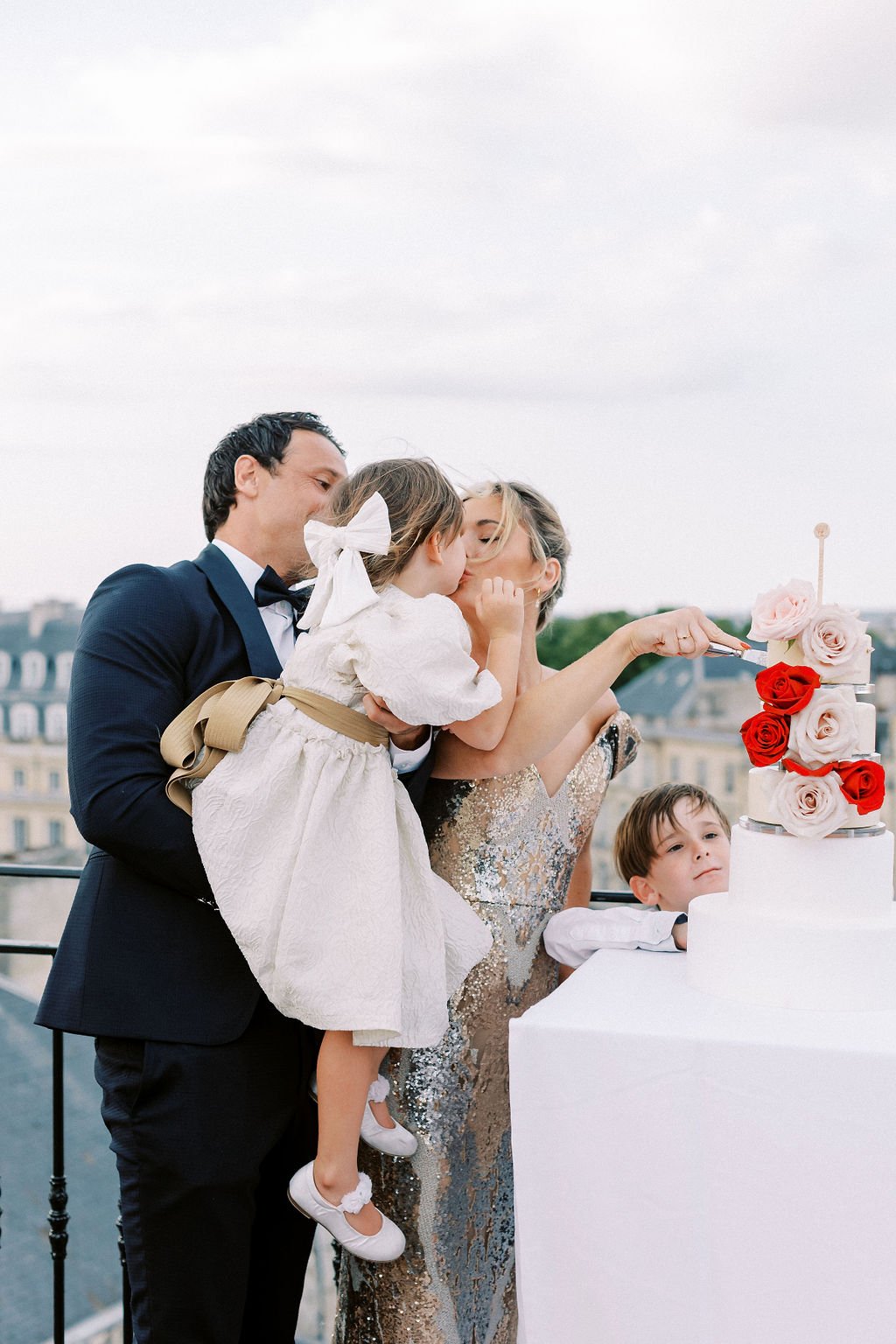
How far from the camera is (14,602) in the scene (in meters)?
47.1

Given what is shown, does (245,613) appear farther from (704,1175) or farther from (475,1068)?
(704,1175)

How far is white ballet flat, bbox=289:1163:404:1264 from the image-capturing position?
1.59 meters

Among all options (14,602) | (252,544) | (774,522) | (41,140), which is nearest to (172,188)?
(41,140)

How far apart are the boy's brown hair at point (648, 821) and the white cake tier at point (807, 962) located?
512mm

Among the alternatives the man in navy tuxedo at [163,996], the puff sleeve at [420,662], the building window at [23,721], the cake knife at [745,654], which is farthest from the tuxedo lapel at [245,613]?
the building window at [23,721]

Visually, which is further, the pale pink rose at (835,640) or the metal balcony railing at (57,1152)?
the metal balcony railing at (57,1152)

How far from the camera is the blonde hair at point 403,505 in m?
1.70

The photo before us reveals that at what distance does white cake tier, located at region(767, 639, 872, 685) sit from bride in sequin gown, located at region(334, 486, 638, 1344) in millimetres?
307

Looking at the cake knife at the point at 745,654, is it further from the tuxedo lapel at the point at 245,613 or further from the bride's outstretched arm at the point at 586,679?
the tuxedo lapel at the point at 245,613

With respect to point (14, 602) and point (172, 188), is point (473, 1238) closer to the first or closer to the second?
point (172, 188)

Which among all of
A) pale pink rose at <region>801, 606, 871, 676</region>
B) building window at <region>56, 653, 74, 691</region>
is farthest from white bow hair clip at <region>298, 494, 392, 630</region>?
building window at <region>56, 653, 74, 691</region>

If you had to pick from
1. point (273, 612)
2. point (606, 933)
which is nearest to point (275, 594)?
point (273, 612)

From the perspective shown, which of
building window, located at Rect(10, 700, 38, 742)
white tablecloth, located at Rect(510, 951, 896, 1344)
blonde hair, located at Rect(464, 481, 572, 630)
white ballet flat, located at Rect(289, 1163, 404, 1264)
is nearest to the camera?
white tablecloth, located at Rect(510, 951, 896, 1344)

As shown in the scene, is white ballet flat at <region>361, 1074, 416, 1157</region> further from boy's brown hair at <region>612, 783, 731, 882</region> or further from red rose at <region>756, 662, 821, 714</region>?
red rose at <region>756, 662, 821, 714</region>
